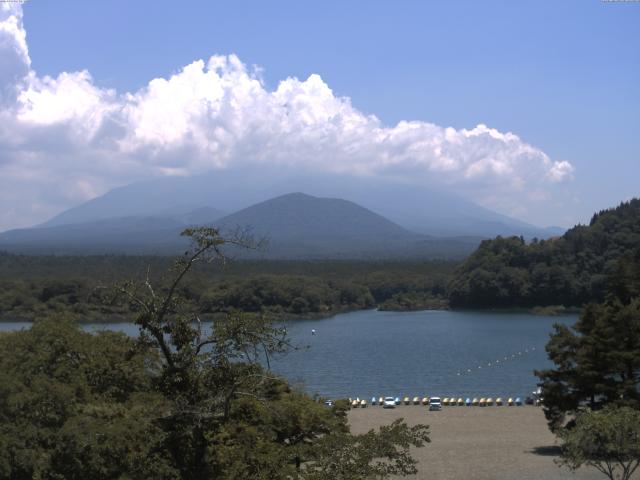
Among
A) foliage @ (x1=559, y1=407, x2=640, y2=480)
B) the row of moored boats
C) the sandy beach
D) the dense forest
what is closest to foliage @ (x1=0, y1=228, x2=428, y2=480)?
foliage @ (x1=559, y1=407, x2=640, y2=480)

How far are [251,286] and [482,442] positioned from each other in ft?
129

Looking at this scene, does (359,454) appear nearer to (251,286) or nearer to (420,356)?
(420,356)

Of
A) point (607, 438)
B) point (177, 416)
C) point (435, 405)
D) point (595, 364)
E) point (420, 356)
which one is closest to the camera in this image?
point (177, 416)

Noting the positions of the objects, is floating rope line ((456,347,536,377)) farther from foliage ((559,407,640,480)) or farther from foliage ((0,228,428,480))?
foliage ((0,228,428,480))

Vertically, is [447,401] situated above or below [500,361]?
below

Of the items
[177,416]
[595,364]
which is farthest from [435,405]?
[177,416]

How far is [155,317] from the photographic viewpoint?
6672mm

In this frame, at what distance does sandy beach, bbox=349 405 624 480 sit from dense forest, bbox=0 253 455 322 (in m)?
19.5

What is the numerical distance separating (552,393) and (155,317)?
11.4m

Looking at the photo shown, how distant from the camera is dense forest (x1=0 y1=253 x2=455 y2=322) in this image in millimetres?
51938

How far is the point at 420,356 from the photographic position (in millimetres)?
36938

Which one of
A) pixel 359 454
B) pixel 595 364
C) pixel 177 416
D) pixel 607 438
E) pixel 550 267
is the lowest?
pixel 607 438

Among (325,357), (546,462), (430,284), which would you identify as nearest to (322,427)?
(546,462)

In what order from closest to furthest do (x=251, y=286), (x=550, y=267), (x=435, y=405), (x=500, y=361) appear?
(x=435, y=405)
(x=500, y=361)
(x=251, y=286)
(x=550, y=267)
